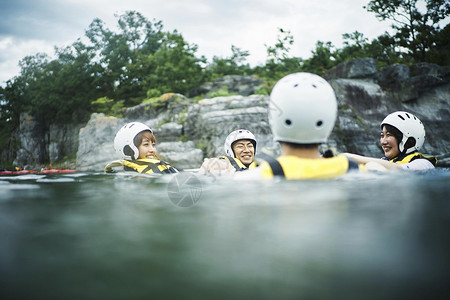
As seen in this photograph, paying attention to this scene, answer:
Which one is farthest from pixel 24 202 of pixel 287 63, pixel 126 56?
pixel 126 56

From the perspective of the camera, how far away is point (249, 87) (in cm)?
2603

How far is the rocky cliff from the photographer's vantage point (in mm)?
15109

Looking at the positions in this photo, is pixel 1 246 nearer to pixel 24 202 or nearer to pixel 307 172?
pixel 24 202

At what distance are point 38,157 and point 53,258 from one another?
3348cm

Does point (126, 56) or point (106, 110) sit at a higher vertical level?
point (126, 56)

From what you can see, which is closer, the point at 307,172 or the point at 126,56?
the point at 307,172

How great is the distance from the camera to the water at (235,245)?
173cm

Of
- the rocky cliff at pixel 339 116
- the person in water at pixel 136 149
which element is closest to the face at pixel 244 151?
the person in water at pixel 136 149

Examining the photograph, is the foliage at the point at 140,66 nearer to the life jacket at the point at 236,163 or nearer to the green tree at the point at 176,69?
the green tree at the point at 176,69

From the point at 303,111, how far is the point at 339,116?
1394cm

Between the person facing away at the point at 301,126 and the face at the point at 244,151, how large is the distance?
12.0 feet

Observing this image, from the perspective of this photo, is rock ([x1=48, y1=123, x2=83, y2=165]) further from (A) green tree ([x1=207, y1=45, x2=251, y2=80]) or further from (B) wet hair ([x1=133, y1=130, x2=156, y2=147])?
(B) wet hair ([x1=133, y1=130, x2=156, y2=147])

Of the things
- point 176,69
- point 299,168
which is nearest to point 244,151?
point 299,168

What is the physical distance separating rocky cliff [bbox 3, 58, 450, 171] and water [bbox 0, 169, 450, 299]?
10594mm
